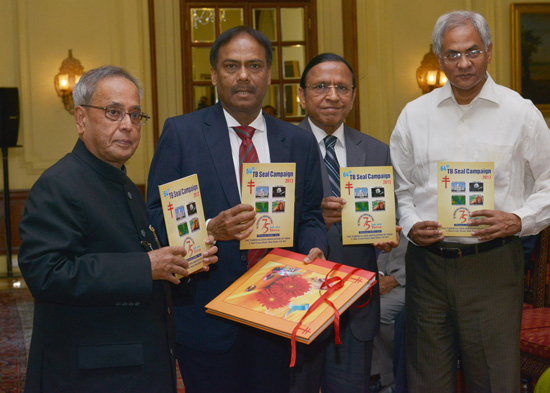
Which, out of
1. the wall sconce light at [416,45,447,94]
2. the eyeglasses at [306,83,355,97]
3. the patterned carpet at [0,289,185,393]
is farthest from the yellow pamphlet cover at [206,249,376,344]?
the wall sconce light at [416,45,447,94]

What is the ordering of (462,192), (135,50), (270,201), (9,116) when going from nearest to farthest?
(270,201) → (462,192) → (9,116) → (135,50)

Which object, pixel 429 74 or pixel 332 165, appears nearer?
pixel 332 165

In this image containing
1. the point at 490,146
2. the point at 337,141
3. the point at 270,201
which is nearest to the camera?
the point at 270,201

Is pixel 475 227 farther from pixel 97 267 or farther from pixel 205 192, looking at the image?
pixel 97 267

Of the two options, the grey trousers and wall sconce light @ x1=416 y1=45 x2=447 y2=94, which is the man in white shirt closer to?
the grey trousers

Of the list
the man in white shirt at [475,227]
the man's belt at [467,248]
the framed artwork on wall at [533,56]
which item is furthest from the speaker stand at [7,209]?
the framed artwork on wall at [533,56]

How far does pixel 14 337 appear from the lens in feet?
16.4

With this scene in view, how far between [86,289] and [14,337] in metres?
3.92

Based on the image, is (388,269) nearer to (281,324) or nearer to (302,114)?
(281,324)

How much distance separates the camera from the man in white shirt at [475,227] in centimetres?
241

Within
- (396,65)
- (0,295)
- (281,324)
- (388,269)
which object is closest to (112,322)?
(281,324)

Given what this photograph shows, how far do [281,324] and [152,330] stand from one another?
381 mm

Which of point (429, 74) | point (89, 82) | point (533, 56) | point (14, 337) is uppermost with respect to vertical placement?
point (533, 56)

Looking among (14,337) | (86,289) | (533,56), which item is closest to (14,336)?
(14,337)
